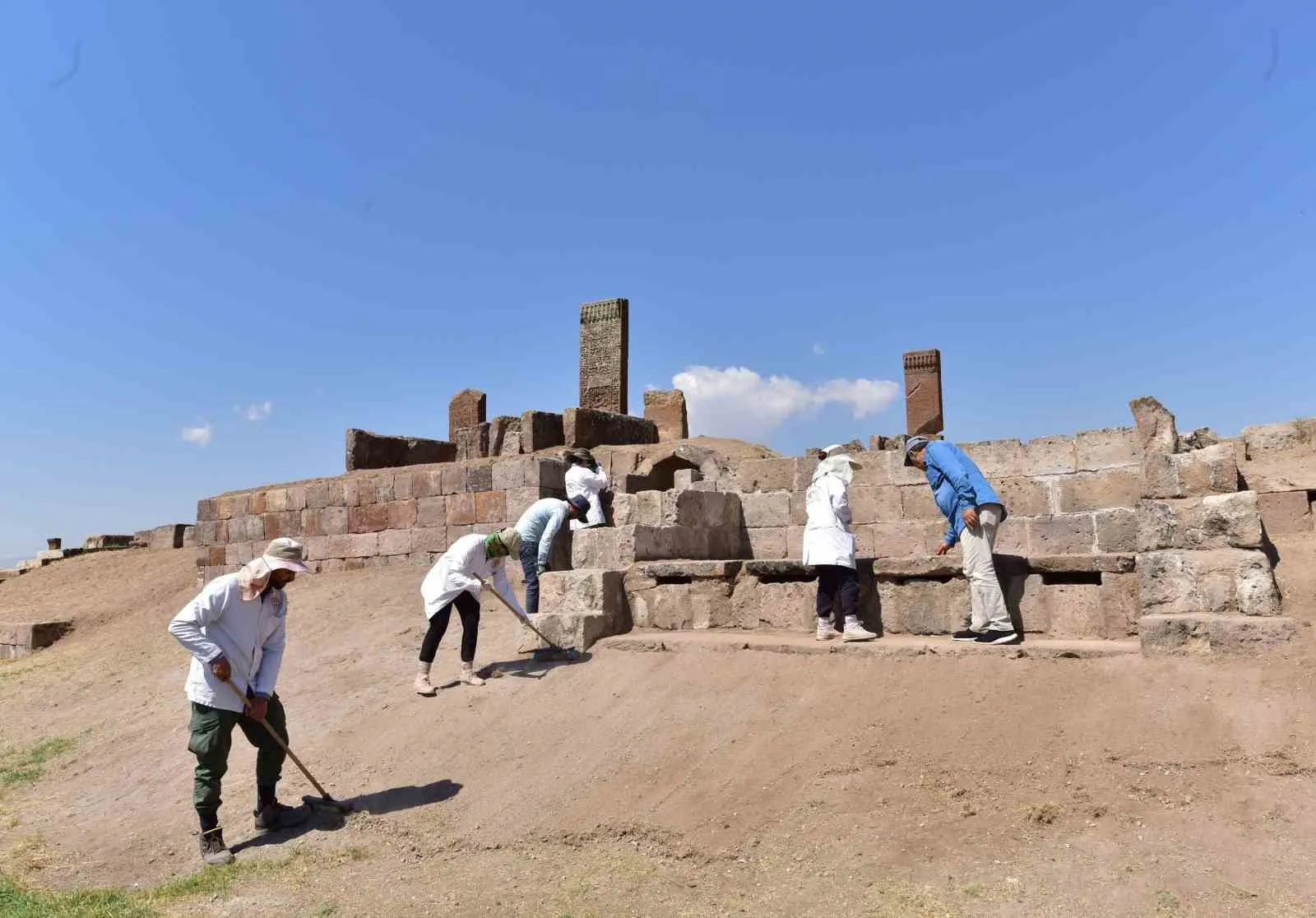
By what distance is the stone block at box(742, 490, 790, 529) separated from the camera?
10734 millimetres

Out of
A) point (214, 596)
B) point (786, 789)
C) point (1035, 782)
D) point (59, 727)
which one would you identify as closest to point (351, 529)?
point (59, 727)

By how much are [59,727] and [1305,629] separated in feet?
35.7

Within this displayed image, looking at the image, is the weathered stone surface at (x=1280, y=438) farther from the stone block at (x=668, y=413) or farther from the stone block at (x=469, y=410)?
the stone block at (x=469, y=410)

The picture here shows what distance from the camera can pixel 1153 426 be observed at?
368 inches

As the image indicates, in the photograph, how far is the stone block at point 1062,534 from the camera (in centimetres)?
847

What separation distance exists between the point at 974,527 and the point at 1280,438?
6.02 m

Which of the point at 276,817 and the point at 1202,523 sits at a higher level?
the point at 1202,523

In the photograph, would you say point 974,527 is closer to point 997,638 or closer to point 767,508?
point 997,638

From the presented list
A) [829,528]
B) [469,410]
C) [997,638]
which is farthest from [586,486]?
[469,410]

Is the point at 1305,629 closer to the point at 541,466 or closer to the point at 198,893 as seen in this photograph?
the point at 198,893

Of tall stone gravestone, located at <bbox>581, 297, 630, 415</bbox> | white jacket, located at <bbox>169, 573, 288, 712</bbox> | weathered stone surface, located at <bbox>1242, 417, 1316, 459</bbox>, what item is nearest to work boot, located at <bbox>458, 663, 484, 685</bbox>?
white jacket, located at <bbox>169, 573, 288, 712</bbox>

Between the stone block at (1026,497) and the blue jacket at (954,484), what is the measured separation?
2.76 m

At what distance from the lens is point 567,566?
11.0 meters

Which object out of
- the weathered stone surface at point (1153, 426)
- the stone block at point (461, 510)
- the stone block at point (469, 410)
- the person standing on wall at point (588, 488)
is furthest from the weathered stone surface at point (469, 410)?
the weathered stone surface at point (1153, 426)
